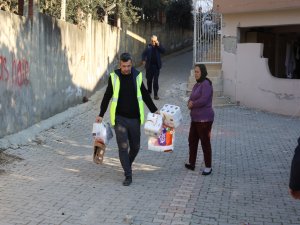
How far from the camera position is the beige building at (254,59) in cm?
A: 1228

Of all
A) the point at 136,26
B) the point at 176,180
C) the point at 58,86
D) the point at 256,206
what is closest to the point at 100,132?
the point at 176,180

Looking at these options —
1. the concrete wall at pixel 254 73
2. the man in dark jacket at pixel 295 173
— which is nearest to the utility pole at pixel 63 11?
the concrete wall at pixel 254 73

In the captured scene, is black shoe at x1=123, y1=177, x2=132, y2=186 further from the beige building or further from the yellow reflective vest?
the beige building

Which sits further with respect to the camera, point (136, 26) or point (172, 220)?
point (136, 26)

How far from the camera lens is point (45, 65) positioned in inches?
385

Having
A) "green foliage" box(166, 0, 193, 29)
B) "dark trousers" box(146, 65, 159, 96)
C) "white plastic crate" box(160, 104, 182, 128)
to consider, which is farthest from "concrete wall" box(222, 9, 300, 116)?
"green foliage" box(166, 0, 193, 29)

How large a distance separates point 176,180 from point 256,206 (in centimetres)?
135

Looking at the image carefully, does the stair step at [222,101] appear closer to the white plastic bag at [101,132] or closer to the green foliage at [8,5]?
the green foliage at [8,5]

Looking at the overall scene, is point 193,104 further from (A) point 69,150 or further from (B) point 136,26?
(B) point 136,26

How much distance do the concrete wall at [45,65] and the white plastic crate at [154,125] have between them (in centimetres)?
271

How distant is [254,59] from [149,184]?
300 inches

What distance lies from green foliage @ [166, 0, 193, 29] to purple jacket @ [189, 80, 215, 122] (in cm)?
1932

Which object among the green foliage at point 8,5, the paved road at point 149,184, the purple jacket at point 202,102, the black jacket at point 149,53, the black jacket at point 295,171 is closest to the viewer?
the black jacket at point 295,171

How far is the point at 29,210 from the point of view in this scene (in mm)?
5172
